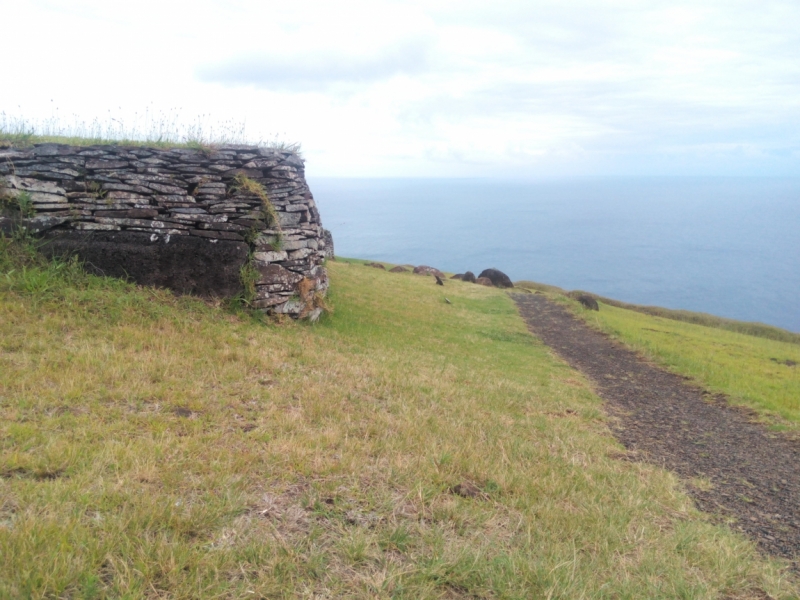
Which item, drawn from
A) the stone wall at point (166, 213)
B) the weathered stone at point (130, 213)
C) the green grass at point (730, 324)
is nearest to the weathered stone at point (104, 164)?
the stone wall at point (166, 213)

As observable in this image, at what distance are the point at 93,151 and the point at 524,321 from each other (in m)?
18.9

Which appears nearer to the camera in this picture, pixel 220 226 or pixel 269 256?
pixel 220 226

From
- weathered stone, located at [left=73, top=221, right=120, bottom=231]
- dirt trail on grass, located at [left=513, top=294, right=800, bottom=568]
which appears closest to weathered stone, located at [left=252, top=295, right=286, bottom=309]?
weathered stone, located at [left=73, top=221, right=120, bottom=231]

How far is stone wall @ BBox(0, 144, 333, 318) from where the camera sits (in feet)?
37.7

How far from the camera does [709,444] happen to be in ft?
32.8

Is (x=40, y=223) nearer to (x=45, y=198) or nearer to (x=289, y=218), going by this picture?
(x=45, y=198)

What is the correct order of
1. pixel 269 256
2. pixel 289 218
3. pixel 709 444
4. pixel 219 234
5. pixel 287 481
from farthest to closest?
pixel 289 218 < pixel 269 256 < pixel 219 234 < pixel 709 444 < pixel 287 481

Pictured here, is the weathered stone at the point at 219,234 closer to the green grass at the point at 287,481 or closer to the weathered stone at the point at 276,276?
the weathered stone at the point at 276,276

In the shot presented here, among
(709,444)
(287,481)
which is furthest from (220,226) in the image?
(709,444)

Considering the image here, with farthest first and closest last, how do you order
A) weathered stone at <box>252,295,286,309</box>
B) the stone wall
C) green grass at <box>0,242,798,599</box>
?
weathered stone at <box>252,295,286,309</box> → the stone wall → green grass at <box>0,242,798,599</box>

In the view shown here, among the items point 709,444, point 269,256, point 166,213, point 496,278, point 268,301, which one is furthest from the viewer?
point 496,278

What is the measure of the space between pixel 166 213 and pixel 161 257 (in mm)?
1109

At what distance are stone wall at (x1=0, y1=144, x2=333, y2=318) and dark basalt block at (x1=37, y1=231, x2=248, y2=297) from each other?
0.07 feet

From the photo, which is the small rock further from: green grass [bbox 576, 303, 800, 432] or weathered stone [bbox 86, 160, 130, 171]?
weathered stone [bbox 86, 160, 130, 171]
